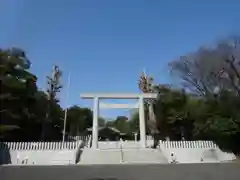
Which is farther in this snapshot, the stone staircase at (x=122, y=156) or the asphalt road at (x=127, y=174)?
the stone staircase at (x=122, y=156)

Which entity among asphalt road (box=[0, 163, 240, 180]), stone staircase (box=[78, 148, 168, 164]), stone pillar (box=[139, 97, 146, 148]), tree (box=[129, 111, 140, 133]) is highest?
tree (box=[129, 111, 140, 133])

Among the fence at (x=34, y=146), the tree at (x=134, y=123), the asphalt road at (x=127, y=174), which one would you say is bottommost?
the asphalt road at (x=127, y=174)

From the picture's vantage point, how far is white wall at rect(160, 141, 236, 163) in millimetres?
20578

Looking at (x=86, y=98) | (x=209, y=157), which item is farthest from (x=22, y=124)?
(x=209, y=157)

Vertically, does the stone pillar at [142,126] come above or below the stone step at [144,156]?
above

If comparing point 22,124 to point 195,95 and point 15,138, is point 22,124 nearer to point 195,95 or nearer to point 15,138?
point 15,138

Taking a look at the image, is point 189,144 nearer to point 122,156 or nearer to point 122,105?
point 122,156

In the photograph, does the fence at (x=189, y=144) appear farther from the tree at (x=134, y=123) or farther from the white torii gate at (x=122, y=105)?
the tree at (x=134, y=123)

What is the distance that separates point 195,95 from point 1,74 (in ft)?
76.6

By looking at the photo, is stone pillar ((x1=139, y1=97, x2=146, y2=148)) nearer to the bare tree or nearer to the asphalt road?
the bare tree

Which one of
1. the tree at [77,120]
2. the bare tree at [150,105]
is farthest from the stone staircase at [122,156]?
the tree at [77,120]

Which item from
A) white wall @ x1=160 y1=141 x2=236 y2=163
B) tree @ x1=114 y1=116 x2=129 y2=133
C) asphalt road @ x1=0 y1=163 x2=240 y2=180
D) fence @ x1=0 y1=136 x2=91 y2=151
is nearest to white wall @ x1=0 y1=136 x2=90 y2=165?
fence @ x1=0 y1=136 x2=91 y2=151

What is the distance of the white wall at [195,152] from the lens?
2058 cm

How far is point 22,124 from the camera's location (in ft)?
85.5
